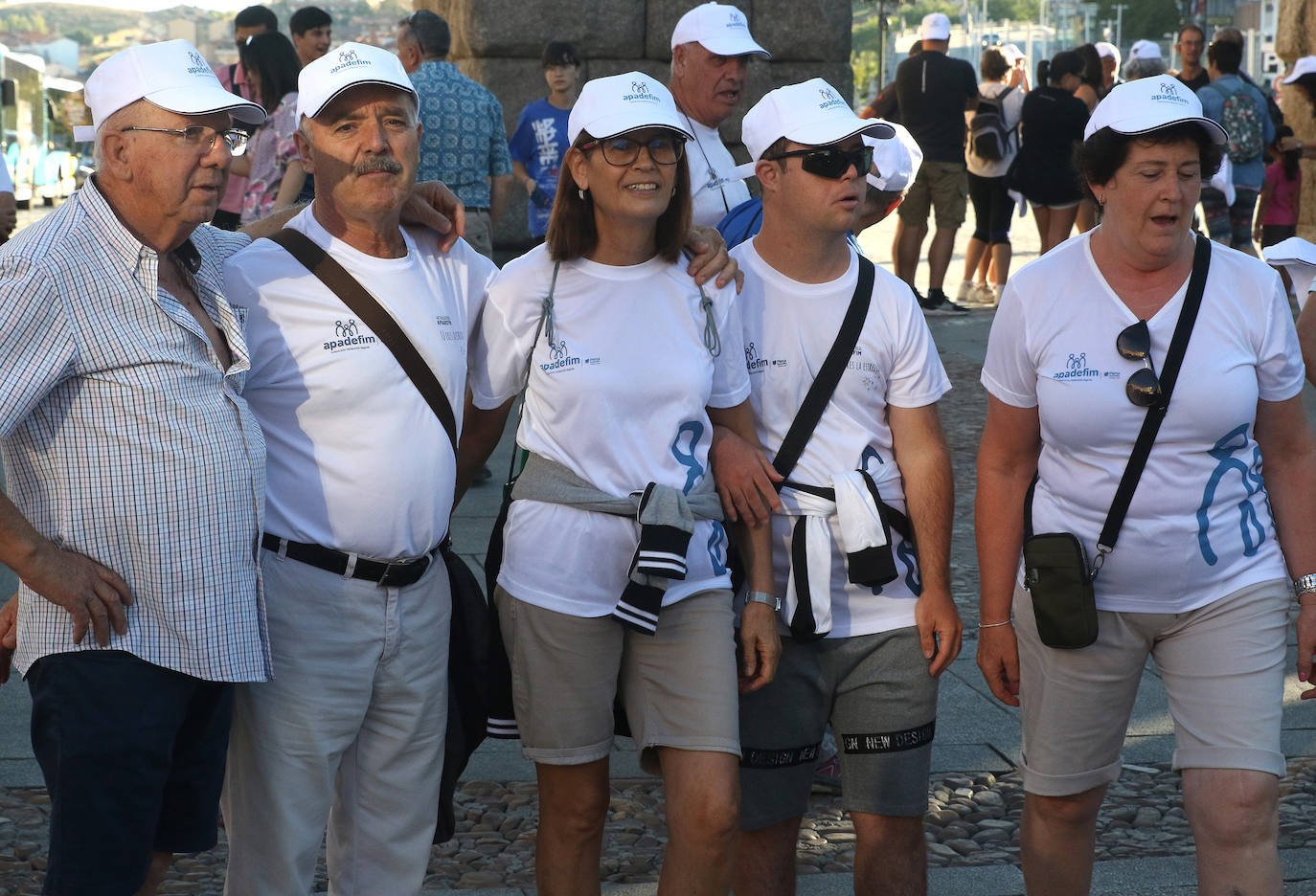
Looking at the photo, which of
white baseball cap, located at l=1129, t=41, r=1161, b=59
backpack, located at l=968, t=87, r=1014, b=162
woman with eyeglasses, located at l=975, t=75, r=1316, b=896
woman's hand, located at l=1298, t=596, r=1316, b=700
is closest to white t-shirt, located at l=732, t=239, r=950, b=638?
woman with eyeglasses, located at l=975, t=75, r=1316, b=896

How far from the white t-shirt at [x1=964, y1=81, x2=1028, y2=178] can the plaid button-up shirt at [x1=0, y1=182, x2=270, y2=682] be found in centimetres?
1058

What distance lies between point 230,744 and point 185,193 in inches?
43.4

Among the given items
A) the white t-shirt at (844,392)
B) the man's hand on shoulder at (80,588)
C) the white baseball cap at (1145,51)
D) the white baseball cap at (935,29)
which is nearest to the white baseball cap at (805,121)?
the white t-shirt at (844,392)

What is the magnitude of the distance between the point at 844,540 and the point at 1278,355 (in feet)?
3.28

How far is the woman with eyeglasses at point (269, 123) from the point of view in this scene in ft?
22.7

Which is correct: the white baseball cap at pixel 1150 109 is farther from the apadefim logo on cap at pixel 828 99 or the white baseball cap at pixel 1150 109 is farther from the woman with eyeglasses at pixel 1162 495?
the apadefim logo on cap at pixel 828 99

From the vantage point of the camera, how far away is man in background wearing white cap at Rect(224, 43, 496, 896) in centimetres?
300

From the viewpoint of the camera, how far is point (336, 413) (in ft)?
9.87

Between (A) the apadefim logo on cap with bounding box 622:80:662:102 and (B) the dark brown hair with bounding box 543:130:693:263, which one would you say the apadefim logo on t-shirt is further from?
(A) the apadefim logo on cap with bounding box 622:80:662:102

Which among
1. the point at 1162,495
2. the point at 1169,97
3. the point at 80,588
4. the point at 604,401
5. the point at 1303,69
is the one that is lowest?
the point at 1162,495

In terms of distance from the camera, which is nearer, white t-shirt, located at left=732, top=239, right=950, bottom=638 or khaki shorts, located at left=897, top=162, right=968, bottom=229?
white t-shirt, located at left=732, top=239, right=950, bottom=638

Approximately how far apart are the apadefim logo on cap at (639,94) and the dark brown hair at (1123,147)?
94cm

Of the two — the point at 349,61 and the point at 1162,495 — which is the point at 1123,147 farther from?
the point at 349,61

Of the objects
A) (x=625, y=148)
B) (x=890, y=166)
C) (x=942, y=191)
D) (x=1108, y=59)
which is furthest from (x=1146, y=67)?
(x=625, y=148)
